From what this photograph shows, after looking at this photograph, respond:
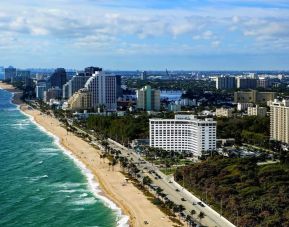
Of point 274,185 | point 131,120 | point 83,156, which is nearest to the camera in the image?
point 274,185

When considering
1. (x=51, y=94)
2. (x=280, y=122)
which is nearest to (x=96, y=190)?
(x=280, y=122)

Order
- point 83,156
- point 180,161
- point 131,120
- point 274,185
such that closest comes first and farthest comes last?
point 274,185
point 180,161
point 83,156
point 131,120

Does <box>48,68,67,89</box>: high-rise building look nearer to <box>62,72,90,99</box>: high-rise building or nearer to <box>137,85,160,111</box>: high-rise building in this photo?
<box>62,72,90,99</box>: high-rise building

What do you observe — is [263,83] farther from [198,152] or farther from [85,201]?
[85,201]

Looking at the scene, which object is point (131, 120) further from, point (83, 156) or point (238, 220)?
point (238, 220)

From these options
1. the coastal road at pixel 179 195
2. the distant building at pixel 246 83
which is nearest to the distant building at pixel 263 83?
the distant building at pixel 246 83

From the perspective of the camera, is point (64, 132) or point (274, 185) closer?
point (274, 185)

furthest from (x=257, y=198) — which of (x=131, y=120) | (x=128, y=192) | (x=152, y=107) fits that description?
(x=152, y=107)

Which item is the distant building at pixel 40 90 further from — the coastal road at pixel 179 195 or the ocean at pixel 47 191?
the coastal road at pixel 179 195
